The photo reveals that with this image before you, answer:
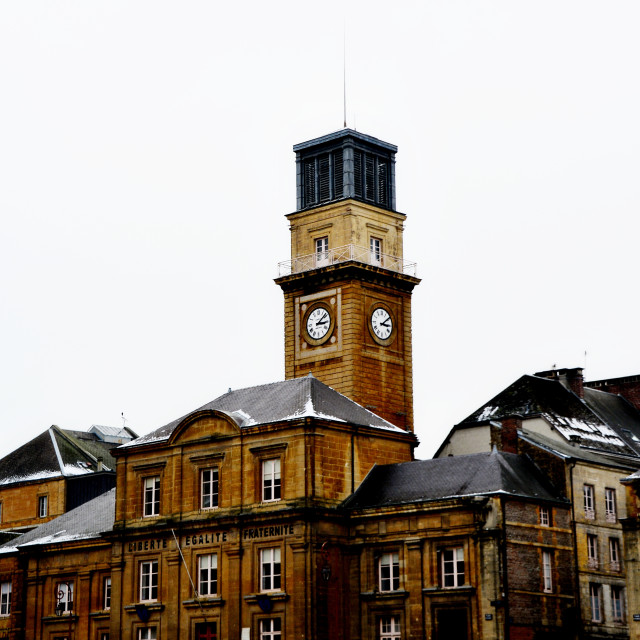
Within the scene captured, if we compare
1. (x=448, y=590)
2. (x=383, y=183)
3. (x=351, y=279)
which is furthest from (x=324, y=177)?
(x=448, y=590)

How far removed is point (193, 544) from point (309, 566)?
6.94 meters

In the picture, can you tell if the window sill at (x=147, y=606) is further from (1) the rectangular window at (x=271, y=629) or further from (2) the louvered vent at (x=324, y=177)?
(2) the louvered vent at (x=324, y=177)

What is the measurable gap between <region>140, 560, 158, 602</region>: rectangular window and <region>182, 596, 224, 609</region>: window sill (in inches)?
105

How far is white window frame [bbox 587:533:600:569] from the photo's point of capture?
6825 centimetres

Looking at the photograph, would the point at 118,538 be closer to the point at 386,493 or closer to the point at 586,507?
the point at 386,493

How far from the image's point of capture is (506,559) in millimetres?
62250

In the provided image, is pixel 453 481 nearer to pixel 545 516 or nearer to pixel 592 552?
pixel 545 516

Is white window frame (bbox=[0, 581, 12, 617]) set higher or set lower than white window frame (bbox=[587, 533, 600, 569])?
lower

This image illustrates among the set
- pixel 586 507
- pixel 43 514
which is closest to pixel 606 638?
pixel 586 507

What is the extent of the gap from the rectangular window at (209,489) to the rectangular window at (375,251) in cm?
1861

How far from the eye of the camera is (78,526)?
78250 millimetres

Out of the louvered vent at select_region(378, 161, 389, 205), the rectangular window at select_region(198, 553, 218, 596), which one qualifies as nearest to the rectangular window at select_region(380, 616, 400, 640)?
the rectangular window at select_region(198, 553, 218, 596)

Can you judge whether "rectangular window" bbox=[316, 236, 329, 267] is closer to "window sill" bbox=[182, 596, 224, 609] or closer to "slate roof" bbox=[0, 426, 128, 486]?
"window sill" bbox=[182, 596, 224, 609]

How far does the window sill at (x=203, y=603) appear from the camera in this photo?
68.2m
